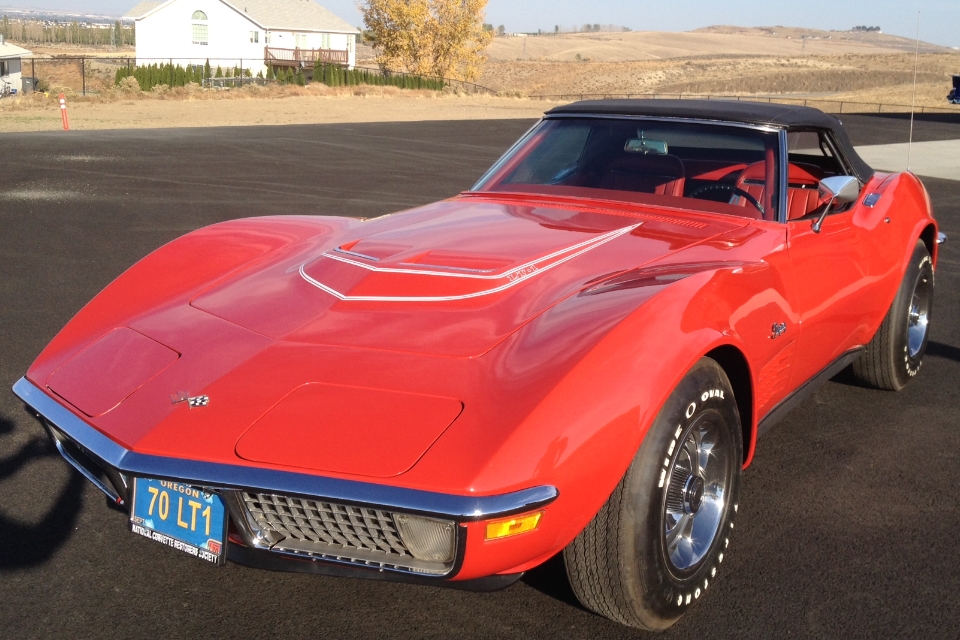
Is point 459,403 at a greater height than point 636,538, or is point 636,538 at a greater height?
point 459,403

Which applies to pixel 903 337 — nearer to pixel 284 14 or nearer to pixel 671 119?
pixel 671 119

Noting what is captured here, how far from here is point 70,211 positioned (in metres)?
9.90

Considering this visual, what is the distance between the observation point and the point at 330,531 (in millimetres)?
2312

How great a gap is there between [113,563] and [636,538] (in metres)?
1.76

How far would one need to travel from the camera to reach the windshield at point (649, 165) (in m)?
3.94

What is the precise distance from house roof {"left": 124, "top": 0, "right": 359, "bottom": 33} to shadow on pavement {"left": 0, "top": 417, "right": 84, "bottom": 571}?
2321 inches

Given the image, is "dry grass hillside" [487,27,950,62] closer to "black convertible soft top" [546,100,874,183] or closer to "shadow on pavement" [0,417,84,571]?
"black convertible soft top" [546,100,874,183]

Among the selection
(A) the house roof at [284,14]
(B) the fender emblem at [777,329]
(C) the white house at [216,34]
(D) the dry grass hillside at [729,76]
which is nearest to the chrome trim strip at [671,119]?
(B) the fender emblem at [777,329]

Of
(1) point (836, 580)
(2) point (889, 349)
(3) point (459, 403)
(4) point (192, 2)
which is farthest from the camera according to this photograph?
(4) point (192, 2)

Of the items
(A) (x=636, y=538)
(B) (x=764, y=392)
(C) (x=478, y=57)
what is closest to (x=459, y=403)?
(A) (x=636, y=538)

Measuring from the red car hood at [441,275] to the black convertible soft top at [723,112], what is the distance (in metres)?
0.61

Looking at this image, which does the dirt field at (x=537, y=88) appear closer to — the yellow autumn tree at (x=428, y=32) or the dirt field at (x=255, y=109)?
the dirt field at (x=255, y=109)

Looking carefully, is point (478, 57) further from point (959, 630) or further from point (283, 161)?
point (959, 630)

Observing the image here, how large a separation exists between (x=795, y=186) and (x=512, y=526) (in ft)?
10.4
